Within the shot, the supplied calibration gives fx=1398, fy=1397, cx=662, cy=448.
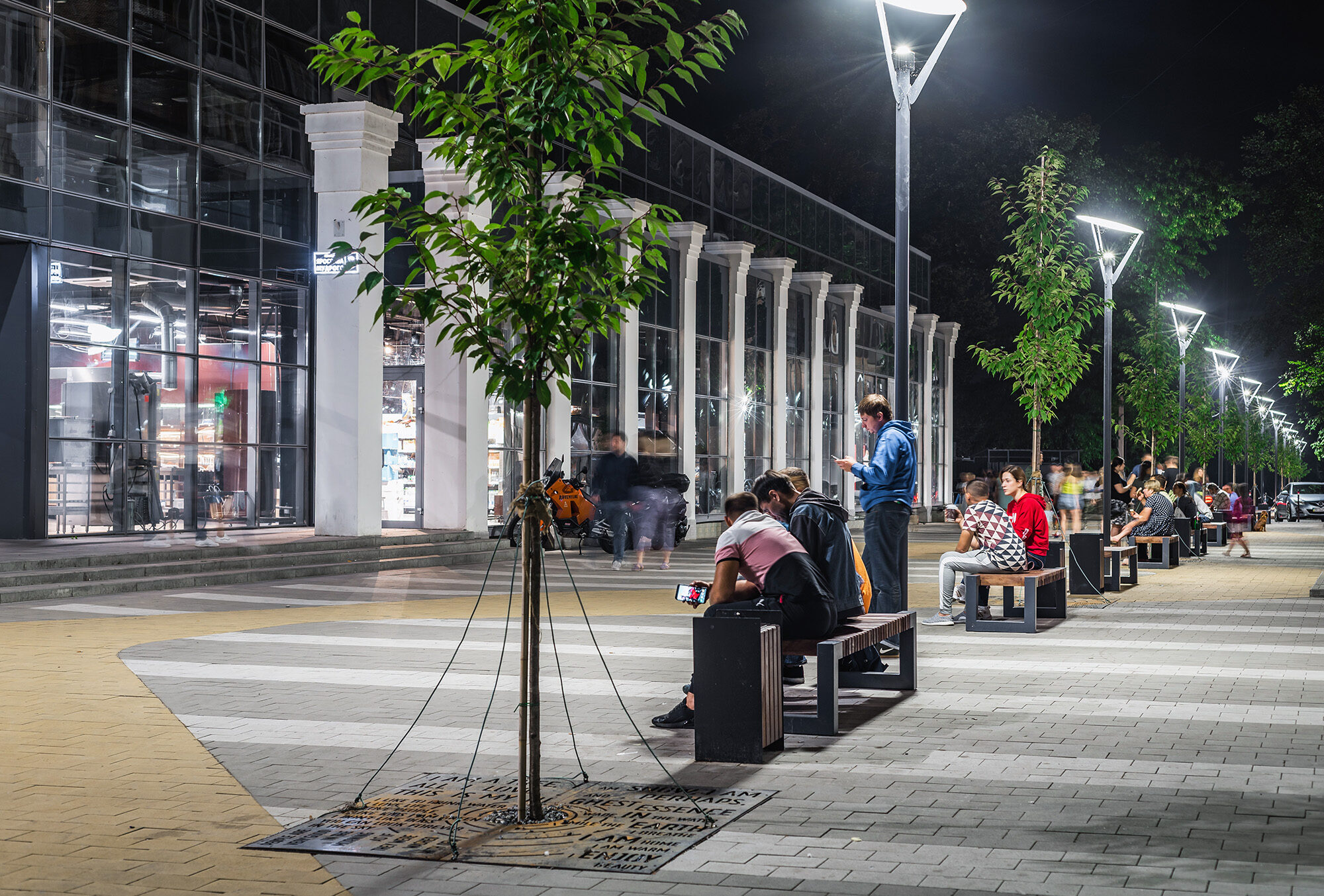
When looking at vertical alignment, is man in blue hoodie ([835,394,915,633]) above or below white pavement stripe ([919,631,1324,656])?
above

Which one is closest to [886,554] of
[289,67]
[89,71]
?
[89,71]

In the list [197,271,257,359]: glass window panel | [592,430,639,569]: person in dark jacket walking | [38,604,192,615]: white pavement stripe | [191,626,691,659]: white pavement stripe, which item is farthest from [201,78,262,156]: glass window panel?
[191,626,691,659]: white pavement stripe

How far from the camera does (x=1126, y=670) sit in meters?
10.8

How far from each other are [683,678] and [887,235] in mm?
44419

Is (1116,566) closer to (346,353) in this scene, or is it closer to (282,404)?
(346,353)

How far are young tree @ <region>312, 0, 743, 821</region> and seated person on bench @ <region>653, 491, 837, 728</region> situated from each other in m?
2.07

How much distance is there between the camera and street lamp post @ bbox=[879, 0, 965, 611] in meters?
11.9

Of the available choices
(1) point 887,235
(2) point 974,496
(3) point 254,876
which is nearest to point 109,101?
(2) point 974,496

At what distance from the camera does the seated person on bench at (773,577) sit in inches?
318

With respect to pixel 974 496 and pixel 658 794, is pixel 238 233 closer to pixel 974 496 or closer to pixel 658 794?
pixel 974 496

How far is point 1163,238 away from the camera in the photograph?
55.1m

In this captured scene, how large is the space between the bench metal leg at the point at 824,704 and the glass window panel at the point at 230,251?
63.5 feet

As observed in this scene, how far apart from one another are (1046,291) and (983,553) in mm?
6798

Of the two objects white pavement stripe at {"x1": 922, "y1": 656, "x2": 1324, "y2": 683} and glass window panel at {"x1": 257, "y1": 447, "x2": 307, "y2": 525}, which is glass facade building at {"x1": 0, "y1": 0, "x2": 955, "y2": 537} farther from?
white pavement stripe at {"x1": 922, "y1": 656, "x2": 1324, "y2": 683}
